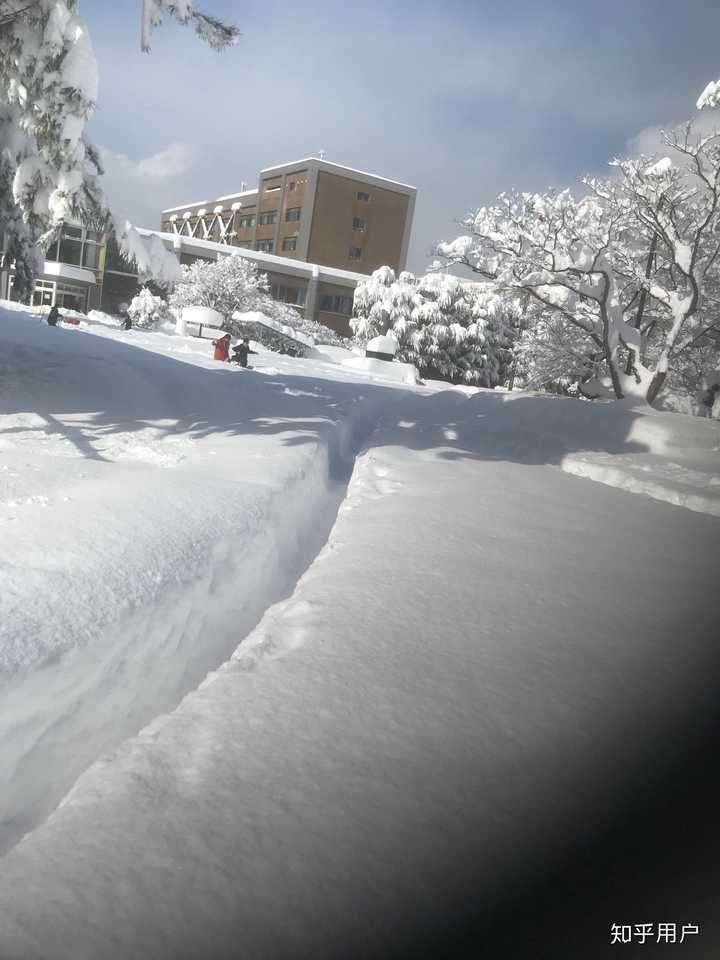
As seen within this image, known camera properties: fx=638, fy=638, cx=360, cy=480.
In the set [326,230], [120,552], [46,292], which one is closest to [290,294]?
[326,230]

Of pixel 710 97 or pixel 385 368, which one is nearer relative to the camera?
pixel 710 97

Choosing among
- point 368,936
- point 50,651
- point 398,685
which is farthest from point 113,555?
point 368,936

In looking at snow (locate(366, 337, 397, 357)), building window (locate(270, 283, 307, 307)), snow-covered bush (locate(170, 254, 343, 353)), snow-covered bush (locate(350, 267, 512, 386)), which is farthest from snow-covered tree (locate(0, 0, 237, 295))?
building window (locate(270, 283, 307, 307))

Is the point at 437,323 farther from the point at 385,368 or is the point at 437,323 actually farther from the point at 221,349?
the point at 221,349

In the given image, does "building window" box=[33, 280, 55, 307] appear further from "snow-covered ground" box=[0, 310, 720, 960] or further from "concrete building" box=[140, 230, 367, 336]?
"snow-covered ground" box=[0, 310, 720, 960]

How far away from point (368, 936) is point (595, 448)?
9.49 metres

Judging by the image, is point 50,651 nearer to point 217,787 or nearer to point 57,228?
point 217,787

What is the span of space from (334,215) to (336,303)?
748 centimetres

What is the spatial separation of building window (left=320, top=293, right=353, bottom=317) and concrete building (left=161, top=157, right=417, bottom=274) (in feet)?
16.5

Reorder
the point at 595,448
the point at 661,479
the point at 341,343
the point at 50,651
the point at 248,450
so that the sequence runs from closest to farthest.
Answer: the point at 50,651 → the point at 248,450 → the point at 661,479 → the point at 595,448 → the point at 341,343

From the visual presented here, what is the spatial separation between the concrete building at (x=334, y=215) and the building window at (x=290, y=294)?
4627mm

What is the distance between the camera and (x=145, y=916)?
1.37m

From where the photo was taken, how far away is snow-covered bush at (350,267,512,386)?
99.3ft

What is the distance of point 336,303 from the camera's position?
45.6m
